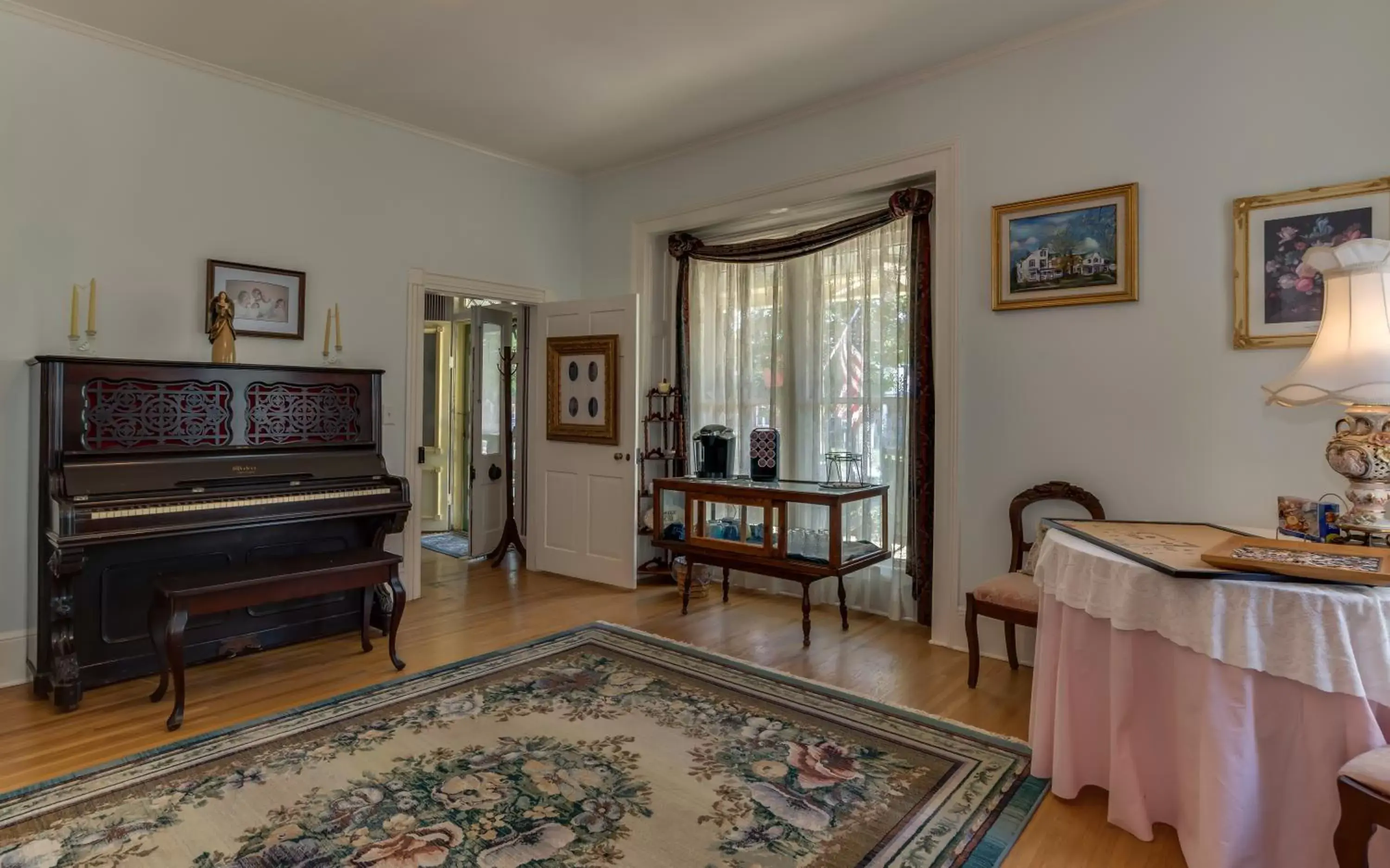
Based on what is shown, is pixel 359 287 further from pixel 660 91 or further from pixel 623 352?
Answer: pixel 660 91

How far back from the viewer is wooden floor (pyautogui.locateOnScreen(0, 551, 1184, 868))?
7.05 ft

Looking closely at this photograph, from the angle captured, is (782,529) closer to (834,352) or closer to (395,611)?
(834,352)

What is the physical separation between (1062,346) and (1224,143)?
3.35 ft

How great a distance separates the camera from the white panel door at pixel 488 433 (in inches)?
239

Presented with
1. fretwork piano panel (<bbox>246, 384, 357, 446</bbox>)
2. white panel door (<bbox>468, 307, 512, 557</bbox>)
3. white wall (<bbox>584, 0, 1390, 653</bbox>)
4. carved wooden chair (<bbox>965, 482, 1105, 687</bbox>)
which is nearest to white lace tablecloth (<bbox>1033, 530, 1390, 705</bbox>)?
carved wooden chair (<bbox>965, 482, 1105, 687</bbox>)

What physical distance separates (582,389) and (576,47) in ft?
7.58

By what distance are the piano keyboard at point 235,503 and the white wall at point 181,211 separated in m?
0.84

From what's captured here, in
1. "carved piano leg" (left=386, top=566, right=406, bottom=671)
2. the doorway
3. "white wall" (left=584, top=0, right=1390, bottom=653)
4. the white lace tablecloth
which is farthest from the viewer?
the doorway

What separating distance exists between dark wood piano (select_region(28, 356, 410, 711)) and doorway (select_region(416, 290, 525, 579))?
0.94 m

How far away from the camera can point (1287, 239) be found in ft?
9.39

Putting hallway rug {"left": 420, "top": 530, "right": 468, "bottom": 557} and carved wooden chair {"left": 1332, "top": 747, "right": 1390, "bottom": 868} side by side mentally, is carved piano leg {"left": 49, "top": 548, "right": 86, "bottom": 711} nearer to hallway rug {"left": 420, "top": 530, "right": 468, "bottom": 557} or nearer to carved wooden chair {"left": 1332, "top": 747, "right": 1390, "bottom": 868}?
hallway rug {"left": 420, "top": 530, "right": 468, "bottom": 557}

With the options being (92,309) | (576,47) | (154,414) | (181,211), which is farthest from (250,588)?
(576,47)

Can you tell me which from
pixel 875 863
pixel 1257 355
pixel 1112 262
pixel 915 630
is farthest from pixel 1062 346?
pixel 875 863

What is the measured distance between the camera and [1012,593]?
119 inches
